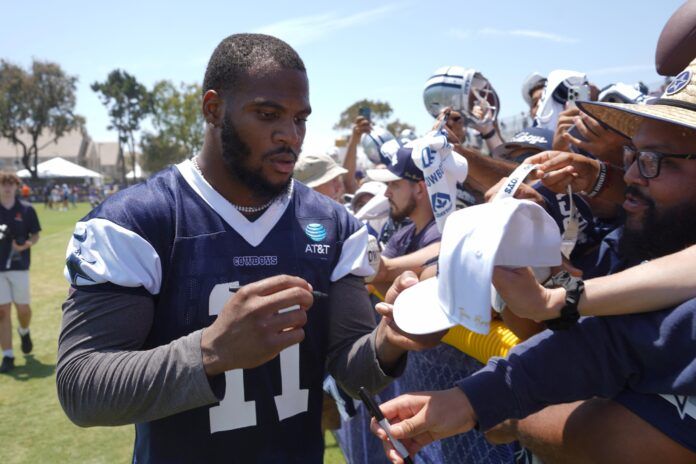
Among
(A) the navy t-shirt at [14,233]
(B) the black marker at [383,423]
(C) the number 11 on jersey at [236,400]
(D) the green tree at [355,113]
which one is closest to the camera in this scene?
(B) the black marker at [383,423]

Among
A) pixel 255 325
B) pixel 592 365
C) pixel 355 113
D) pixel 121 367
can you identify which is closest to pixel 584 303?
pixel 592 365

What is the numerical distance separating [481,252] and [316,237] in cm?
97

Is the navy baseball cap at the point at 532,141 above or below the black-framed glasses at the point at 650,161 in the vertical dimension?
below

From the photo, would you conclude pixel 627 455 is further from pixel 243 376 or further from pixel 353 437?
pixel 353 437

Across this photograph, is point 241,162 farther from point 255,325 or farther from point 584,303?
point 584,303

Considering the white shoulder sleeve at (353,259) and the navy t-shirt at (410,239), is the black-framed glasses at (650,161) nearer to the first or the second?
the white shoulder sleeve at (353,259)

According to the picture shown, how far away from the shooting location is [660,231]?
1.69 meters

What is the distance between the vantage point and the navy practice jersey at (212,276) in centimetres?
176

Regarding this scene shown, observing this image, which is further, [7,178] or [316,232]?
[7,178]

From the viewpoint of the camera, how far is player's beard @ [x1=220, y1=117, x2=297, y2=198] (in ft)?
6.50

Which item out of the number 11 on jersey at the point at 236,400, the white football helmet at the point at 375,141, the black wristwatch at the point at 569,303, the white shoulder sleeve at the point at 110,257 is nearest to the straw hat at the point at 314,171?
the white football helmet at the point at 375,141

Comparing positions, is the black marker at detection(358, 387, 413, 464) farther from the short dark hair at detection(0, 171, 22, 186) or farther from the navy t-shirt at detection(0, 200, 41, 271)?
the short dark hair at detection(0, 171, 22, 186)

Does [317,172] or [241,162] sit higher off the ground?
[241,162]

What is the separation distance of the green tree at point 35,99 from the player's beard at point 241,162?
60143 mm
